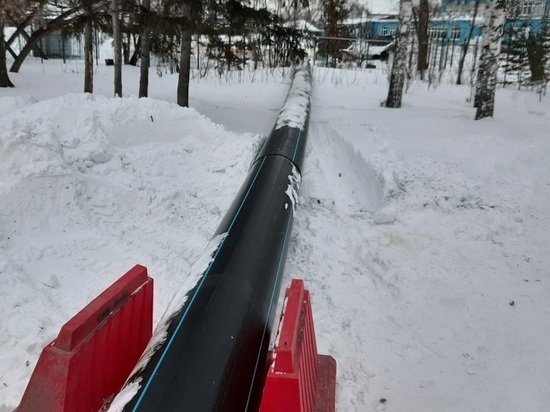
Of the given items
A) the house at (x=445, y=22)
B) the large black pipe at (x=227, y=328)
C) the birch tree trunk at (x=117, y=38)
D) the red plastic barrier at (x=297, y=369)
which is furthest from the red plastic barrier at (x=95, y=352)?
the house at (x=445, y=22)

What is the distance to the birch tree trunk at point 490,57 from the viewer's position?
26.5 ft

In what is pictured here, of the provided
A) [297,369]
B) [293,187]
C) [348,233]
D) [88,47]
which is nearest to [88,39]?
[88,47]

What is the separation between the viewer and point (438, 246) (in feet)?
15.5

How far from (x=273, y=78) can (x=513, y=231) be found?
1038cm

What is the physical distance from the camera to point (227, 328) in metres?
2.43

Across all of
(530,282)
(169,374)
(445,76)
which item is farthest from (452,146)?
(445,76)

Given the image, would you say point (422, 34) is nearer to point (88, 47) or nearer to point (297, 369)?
point (88, 47)

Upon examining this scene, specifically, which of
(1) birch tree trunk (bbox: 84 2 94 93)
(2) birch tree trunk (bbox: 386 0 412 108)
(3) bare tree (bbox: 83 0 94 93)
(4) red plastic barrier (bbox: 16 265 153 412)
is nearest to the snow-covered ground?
(4) red plastic barrier (bbox: 16 265 153 412)

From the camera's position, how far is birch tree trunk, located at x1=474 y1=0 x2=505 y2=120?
26.5 ft

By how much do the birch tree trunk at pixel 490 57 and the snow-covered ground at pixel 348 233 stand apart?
0.80m

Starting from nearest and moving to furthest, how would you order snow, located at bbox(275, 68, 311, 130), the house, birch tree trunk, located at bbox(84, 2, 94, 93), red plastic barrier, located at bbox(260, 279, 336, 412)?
1. red plastic barrier, located at bbox(260, 279, 336, 412)
2. snow, located at bbox(275, 68, 311, 130)
3. birch tree trunk, located at bbox(84, 2, 94, 93)
4. the house

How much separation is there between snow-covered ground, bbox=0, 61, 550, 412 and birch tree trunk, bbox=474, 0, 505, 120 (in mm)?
801

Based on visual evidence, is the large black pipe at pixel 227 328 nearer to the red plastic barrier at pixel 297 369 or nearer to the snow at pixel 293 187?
the red plastic barrier at pixel 297 369

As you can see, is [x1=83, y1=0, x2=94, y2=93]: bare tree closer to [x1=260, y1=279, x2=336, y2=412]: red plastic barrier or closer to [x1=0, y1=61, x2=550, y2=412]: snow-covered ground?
[x1=0, y1=61, x2=550, y2=412]: snow-covered ground
